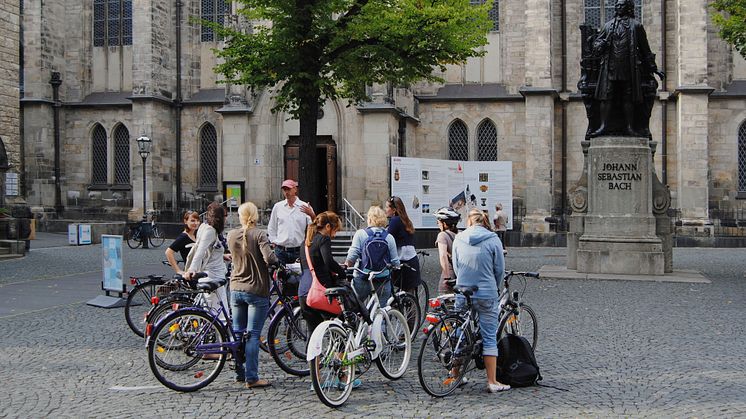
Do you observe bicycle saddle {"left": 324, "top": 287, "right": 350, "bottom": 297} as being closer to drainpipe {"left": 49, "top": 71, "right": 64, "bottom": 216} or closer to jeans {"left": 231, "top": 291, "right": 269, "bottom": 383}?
jeans {"left": 231, "top": 291, "right": 269, "bottom": 383}

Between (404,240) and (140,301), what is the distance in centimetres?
377

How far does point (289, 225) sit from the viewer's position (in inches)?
469

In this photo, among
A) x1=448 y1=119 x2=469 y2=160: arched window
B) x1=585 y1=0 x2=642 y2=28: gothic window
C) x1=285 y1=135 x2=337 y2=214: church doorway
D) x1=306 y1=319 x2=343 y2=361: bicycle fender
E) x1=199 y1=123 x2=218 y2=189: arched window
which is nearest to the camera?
x1=306 y1=319 x2=343 y2=361: bicycle fender

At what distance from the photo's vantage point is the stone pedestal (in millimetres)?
16984

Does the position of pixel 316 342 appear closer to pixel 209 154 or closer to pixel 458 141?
pixel 458 141

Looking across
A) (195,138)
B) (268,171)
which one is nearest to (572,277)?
(268,171)

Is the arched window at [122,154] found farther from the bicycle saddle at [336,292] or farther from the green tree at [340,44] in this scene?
the bicycle saddle at [336,292]

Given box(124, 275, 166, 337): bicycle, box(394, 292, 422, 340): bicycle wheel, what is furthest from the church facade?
box(394, 292, 422, 340): bicycle wheel

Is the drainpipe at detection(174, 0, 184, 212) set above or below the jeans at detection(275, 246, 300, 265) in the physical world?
above

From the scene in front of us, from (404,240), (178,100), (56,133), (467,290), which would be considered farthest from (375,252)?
(56,133)

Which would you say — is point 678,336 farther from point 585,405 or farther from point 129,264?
point 129,264

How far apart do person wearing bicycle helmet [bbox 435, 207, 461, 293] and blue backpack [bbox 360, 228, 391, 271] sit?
0.69 metres

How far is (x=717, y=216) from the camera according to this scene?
30.0 m

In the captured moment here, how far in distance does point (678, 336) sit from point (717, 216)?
21533mm
